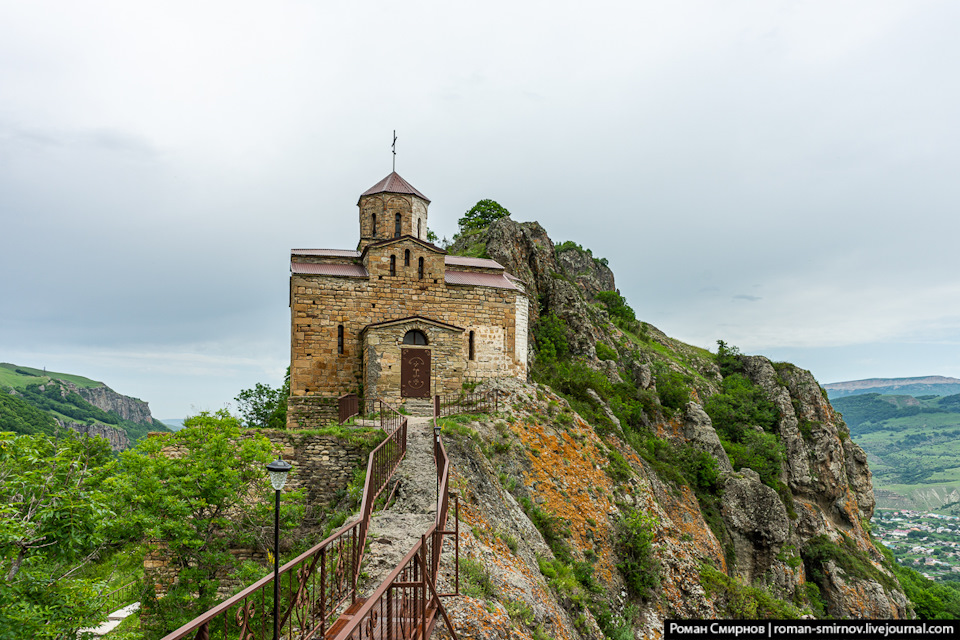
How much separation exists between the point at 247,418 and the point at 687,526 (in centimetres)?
2957

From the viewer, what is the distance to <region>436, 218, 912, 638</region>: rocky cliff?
563 inches

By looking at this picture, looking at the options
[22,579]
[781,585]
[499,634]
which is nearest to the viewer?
[499,634]

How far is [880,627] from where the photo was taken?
13102mm

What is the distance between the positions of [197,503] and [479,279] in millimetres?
17947

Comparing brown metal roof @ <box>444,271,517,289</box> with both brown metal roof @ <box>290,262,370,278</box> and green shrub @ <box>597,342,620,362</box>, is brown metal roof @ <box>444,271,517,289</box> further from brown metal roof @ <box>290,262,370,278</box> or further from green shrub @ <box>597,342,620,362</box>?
green shrub @ <box>597,342,620,362</box>

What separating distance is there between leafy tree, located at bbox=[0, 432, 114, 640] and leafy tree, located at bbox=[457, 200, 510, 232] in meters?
42.9

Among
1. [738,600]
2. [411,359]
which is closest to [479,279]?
[411,359]

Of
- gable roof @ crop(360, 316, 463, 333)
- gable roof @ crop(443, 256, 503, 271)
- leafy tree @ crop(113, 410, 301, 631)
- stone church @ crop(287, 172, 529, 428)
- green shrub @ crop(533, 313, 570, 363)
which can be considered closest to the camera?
leafy tree @ crop(113, 410, 301, 631)

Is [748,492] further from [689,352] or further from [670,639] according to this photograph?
[689,352]

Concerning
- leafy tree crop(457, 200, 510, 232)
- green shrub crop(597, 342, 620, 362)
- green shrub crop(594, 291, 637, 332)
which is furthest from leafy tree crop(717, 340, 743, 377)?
leafy tree crop(457, 200, 510, 232)

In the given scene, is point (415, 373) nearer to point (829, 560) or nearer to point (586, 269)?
point (829, 560)

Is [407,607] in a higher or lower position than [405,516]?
lower

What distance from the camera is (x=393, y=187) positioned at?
30.8 metres

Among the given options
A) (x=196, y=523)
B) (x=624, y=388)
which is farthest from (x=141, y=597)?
(x=624, y=388)
